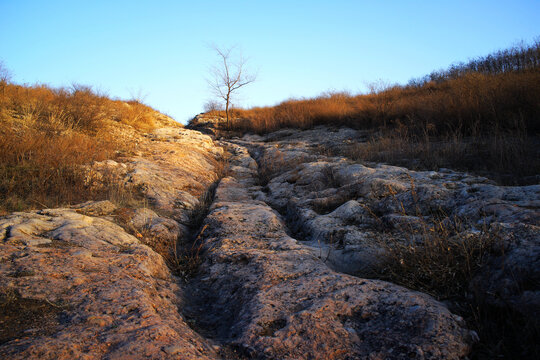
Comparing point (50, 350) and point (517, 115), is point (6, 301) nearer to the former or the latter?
point (50, 350)

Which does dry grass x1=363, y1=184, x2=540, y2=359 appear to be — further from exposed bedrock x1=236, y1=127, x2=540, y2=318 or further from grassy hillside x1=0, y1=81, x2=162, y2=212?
grassy hillside x1=0, y1=81, x2=162, y2=212

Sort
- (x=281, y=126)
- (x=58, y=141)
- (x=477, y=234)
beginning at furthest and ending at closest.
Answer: (x=281, y=126), (x=58, y=141), (x=477, y=234)

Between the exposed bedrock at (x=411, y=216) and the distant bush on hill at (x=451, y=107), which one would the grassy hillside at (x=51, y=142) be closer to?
the exposed bedrock at (x=411, y=216)

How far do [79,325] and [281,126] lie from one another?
10.8 meters

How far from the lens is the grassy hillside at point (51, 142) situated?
3615mm

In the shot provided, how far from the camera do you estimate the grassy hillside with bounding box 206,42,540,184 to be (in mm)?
4633

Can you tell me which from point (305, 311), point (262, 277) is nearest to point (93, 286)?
point (262, 277)

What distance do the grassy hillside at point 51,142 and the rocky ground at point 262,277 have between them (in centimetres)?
72

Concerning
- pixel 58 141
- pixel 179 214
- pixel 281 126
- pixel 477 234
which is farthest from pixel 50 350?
pixel 281 126

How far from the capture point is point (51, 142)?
4.59 m

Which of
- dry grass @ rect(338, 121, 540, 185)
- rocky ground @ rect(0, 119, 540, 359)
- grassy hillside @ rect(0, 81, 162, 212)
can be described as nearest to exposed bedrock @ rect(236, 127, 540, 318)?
rocky ground @ rect(0, 119, 540, 359)

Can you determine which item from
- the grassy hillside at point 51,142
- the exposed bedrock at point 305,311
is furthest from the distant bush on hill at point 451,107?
the grassy hillside at point 51,142

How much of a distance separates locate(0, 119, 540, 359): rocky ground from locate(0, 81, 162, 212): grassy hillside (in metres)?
0.72

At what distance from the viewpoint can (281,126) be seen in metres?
11.8
